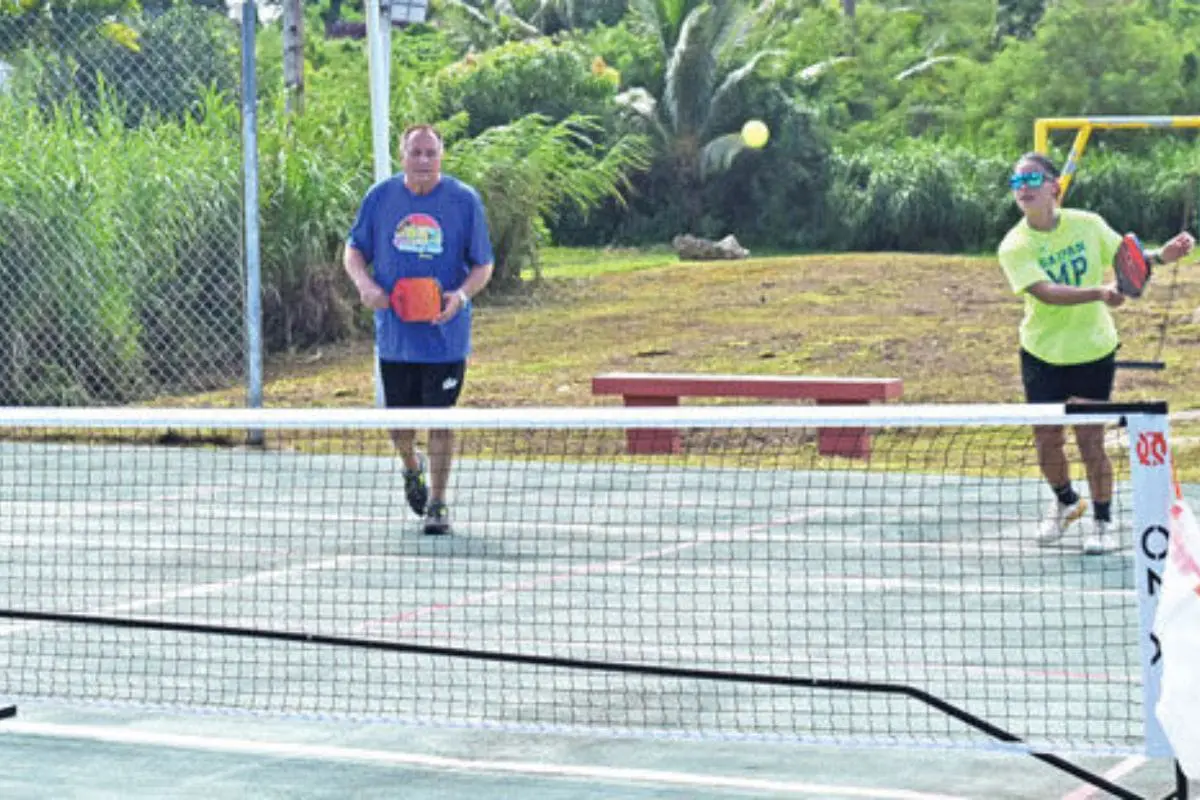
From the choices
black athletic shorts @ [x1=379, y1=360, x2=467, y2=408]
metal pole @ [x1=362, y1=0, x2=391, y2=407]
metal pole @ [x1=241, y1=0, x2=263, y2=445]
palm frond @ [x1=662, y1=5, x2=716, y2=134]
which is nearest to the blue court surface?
black athletic shorts @ [x1=379, y1=360, x2=467, y2=408]

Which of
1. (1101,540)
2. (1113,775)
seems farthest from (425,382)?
(1113,775)

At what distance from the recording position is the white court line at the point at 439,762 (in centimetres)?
621

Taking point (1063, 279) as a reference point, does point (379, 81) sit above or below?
above

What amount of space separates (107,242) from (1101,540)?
8.95 meters

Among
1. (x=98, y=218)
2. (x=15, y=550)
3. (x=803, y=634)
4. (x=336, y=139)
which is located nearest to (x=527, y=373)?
(x=336, y=139)

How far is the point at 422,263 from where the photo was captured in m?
11.2

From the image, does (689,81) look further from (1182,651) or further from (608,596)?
(1182,651)

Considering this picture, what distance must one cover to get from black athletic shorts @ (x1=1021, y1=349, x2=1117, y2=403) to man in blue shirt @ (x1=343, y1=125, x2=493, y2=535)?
2.42 metres

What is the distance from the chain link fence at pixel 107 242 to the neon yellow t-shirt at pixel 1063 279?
761cm

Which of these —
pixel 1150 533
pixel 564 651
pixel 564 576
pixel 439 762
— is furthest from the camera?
pixel 564 576

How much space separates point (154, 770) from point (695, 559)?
4.02 meters

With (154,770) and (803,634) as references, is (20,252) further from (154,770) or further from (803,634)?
(154,770)

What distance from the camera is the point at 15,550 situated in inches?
435

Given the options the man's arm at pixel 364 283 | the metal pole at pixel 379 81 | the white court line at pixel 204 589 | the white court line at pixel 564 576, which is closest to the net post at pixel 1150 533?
the white court line at pixel 564 576
